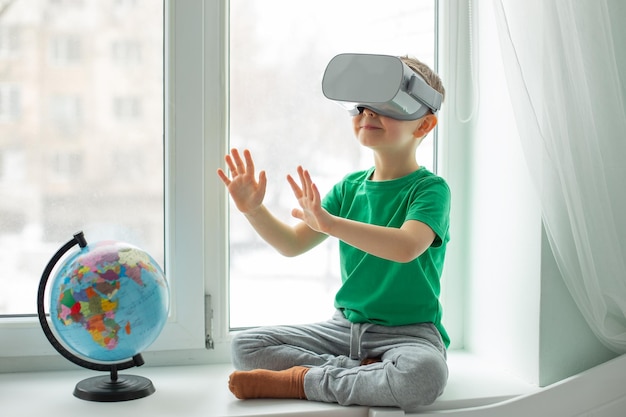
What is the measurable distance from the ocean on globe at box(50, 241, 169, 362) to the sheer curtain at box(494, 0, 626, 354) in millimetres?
774

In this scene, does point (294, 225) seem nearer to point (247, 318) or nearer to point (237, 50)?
point (247, 318)

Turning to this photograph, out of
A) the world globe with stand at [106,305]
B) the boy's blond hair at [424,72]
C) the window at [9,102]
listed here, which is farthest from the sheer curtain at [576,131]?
the window at [9,102]

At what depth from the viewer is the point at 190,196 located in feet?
5.41

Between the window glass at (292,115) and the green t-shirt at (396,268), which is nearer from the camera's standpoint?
the green t-shirt at (396,268)

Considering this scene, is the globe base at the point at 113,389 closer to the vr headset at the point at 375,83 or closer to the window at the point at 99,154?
the window at the point at 99,154

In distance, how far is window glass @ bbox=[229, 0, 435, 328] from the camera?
171cm

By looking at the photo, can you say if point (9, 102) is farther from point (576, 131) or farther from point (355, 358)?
point (576, 131)

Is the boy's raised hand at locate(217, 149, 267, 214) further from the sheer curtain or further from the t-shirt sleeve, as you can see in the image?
the sheer curtain

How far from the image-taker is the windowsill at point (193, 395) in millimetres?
1386

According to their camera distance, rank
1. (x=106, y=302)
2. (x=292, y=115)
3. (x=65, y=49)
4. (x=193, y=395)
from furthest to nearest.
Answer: (x=292, y=115)
(x=65, y=49)
(x=193, y=395)
(x=106, y=302)

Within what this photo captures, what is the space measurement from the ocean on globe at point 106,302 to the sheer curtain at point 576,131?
774 millimetres

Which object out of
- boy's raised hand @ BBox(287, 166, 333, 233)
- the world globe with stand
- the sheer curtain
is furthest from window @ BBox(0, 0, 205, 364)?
the sheer curtain

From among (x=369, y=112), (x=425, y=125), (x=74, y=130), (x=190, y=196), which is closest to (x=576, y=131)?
(x=425, y=125)

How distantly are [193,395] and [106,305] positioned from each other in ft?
0.86
